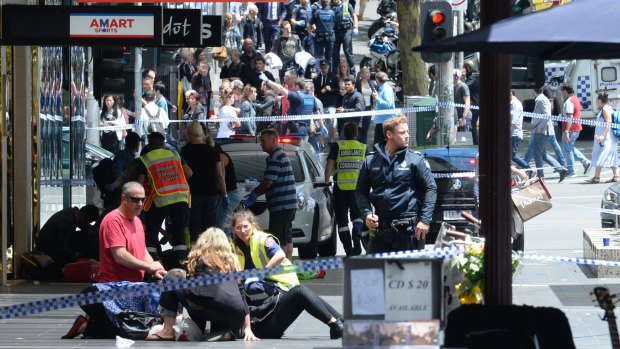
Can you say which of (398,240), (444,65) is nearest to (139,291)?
(398,240)

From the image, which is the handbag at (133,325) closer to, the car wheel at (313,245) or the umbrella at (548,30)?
the umbrella at (548,30)

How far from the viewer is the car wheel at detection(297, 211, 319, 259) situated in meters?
17.2

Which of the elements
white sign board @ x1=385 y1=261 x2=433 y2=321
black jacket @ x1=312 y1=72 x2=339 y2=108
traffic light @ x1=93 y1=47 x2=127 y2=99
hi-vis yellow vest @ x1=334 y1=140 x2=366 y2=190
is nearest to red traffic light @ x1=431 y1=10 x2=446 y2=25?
hi-vis yellow vest @ x1=334 y1=140 x2=366 y2=190

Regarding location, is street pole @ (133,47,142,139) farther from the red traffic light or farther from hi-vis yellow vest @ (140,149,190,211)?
hi-vis yellow vest @ (140,149,190,211)

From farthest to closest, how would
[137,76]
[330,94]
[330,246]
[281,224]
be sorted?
[330,94] → [137,76] → [330,246] → [281,224]

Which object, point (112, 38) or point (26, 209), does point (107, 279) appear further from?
point (26, 209)

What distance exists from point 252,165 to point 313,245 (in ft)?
4.36

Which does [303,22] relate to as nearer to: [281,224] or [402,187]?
[281,224]

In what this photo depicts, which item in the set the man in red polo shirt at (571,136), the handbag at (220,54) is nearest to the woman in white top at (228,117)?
the man in red polo shirt at (571,136)

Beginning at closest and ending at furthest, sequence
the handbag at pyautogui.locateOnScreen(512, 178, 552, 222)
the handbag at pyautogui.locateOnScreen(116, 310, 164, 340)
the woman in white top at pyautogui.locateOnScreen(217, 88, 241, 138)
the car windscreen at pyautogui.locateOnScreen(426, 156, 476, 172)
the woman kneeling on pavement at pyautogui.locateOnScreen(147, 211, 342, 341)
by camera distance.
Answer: the woman kneeling on pavement at pyautogui.locateOnScreen(147, 211, 342, 341)
the handbag at pyautogui.locateOnScreen(116, 310, 164, 340)
the handbag at pyautogui.locateOnScreen(512, 178, 552, 222)
the car windscreen at pyautogui.locateOnScreen(426, 156, 476, 172)
the woman in white top at pyautogui.locateOnScreen(217, 88, 241, 138)

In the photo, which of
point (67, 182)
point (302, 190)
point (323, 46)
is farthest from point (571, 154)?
point (67, 182)

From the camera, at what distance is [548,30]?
6.77 m

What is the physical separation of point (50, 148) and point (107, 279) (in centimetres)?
520

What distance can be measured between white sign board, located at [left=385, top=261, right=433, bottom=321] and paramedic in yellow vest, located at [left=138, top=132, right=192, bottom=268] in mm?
8731
